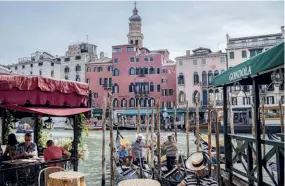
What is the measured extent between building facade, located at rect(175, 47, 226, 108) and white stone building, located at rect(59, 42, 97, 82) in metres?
14.9

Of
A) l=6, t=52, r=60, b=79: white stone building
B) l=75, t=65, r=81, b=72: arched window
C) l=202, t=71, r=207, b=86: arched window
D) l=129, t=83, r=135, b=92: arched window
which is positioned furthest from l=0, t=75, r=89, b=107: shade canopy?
l=6, t=52, r=60, b=79: white stone building

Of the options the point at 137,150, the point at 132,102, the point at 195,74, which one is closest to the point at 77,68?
the point at 132,102

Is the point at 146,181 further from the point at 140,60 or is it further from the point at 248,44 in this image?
the point at 140,60

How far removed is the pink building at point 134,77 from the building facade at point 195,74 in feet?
4.64

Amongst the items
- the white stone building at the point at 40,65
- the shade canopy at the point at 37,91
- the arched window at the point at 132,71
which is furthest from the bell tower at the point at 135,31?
the shade canopy at the point at 37,91

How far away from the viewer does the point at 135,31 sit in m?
52.5

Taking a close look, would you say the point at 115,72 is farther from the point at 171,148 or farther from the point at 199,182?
the point at 199,182

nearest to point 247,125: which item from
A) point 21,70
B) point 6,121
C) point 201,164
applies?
point 6,121

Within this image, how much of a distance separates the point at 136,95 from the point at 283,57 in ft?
132

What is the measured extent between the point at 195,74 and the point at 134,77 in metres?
8.74

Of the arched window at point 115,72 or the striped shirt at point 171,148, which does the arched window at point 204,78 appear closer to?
the arched window at point 115,72

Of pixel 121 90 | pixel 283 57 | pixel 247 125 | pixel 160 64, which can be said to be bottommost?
pixel 247 125

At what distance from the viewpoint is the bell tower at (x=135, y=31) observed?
170 ft

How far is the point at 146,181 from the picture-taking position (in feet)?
11.5
